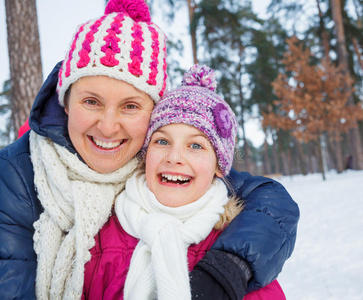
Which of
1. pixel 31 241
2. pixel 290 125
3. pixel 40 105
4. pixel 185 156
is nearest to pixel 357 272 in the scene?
pixel 185 156

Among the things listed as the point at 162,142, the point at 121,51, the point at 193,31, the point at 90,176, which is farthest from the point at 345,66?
the point at 90,176

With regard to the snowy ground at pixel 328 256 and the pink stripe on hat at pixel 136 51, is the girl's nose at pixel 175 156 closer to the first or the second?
the pink stripe on hat at pixel 136 51

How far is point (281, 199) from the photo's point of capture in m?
1.78

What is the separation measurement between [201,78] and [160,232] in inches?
43.2

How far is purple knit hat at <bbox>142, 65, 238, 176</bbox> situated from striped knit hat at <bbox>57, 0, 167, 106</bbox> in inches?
5.4

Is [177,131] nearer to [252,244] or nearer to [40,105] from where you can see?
[252,244]

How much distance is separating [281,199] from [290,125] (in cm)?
1118

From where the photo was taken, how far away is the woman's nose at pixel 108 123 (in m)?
1.59

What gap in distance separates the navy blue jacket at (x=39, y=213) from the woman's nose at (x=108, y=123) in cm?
29

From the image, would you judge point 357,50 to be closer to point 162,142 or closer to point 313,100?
point 313,100

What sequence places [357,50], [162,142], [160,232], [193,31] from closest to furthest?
[160,232], [162,142], [193,31], [357,50]

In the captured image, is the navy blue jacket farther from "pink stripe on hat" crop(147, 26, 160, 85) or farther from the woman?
"pink stripe on hat" crop(147, 26, 160, 85)

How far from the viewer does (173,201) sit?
163cm

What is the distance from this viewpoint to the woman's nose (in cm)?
159
